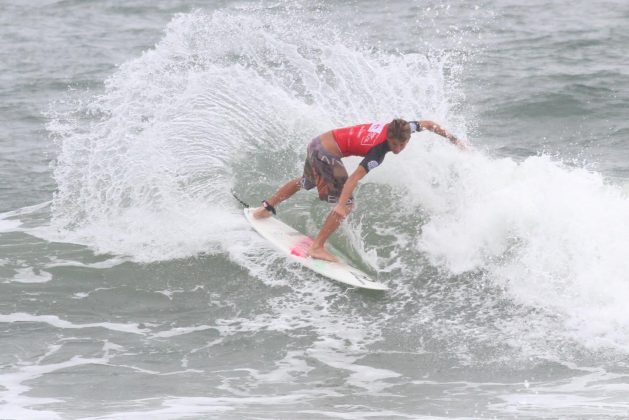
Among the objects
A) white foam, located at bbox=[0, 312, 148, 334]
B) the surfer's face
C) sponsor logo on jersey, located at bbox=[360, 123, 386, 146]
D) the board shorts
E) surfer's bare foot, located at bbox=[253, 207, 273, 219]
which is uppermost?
sponsor logo on jersey, located at bbox=[360, 123, 386, 146]

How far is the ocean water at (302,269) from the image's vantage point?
683cm

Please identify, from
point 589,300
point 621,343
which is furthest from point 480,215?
point 621,343


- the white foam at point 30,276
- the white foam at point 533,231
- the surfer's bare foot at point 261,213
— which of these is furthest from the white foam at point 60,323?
the white foam at point 533,231

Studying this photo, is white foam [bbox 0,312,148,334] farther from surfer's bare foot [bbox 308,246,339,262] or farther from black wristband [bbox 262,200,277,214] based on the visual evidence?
black wristband [bbox 262,200,277,214]

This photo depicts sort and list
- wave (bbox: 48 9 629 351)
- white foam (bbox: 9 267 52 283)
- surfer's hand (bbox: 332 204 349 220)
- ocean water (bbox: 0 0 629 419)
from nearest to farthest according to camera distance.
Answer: ocean water (bbox: 0 0 629 419)
wave (bbox: 48 9 629 351)
surfer's hand (bbox: 332 204 349 220)
white foam (bbox: 9 267 52 283)

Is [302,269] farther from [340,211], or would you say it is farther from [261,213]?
[261,213]

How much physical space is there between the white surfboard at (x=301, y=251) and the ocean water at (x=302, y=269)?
0.42 ft

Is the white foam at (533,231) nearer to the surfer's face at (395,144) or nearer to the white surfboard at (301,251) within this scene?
the white surfboard at (301,251)

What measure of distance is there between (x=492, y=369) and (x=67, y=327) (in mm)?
3697

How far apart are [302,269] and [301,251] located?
0.59 ft

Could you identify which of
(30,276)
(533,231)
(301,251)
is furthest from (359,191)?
(30,276)

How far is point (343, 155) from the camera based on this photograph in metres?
8.80

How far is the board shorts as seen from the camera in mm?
8766

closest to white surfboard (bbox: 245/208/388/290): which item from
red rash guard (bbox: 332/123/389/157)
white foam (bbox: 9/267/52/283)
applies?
red rash guard (bbox: 332/123/389/157)
